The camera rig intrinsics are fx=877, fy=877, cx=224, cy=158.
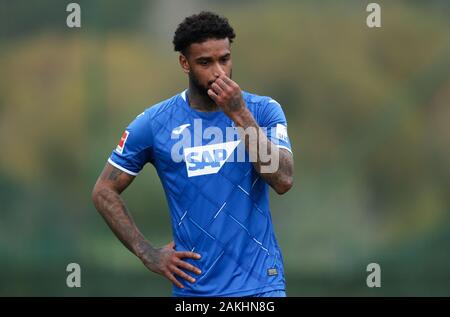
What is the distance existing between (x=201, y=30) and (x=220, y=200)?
3.14 feet

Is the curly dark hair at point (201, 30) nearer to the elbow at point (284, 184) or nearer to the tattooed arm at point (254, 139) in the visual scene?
the tattooed arm at point (254, 139)

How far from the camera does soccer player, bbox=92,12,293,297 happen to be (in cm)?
475

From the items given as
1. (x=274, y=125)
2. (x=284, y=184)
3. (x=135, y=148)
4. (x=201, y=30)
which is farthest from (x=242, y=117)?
(x=135, y=148)

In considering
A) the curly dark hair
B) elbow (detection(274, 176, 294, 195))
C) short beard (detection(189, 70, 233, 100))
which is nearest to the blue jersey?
short beard (detection(189, 70, 233, 100))

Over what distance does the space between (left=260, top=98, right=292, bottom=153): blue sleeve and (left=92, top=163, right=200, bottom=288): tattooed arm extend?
0.83 metres

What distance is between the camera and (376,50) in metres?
7.67

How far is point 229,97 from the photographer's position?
15.0ft

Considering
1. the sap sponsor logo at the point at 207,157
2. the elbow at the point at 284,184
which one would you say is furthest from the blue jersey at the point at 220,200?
the elbow at the point at 284,184

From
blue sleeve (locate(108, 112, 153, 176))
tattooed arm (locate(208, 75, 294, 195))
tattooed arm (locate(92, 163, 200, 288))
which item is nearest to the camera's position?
tattooed arm (locate(208, 75, 294, 195))

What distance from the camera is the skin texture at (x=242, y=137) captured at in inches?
180

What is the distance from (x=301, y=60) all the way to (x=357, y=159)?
1.00 m

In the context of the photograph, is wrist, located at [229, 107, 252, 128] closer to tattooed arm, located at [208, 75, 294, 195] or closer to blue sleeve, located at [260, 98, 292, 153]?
tattooed arm, located at [208, 75, 294, 195]
